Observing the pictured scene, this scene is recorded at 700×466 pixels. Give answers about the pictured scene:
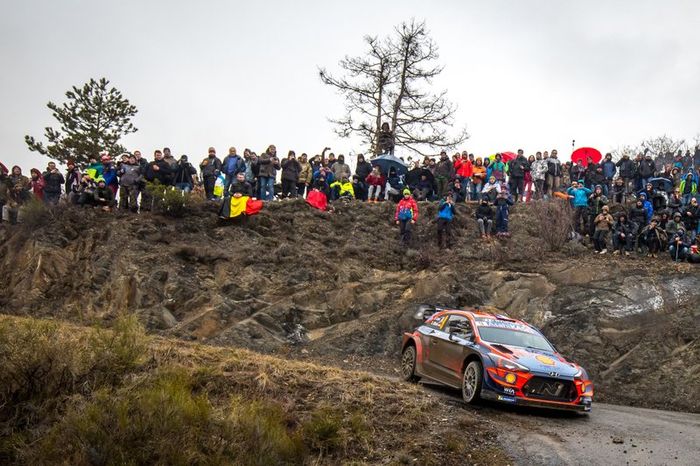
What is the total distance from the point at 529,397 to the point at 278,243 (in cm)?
1414

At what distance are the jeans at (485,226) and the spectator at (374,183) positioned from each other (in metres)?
4.61

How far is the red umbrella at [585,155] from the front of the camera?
2792 centimetres

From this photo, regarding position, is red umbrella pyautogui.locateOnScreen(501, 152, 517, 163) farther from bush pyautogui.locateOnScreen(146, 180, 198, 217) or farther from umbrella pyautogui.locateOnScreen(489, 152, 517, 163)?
bush pyautogui.locateOnScreen(146, 180, 198, 217)

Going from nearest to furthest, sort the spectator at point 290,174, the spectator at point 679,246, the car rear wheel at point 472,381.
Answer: the car rear wheel at point 472,381 < the spectator at point 679,246 < the spectator at point 290,174

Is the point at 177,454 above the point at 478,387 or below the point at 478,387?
below

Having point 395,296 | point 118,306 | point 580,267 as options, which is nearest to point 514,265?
point 580,267

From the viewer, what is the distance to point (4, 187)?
25531 millimetres

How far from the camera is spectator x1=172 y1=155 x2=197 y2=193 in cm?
2538

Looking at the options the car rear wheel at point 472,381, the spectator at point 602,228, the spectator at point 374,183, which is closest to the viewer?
the car rear wheel at point 472,381

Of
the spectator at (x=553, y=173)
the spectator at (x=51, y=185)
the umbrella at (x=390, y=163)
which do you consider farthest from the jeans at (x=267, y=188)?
the spectator at (x=553, y=173)

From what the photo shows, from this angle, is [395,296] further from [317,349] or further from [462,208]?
[462,208]

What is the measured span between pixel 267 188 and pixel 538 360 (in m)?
15.9

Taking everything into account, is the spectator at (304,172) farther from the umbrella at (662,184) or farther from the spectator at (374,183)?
the umbrella at (662,184)

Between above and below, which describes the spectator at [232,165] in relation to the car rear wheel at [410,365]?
above
